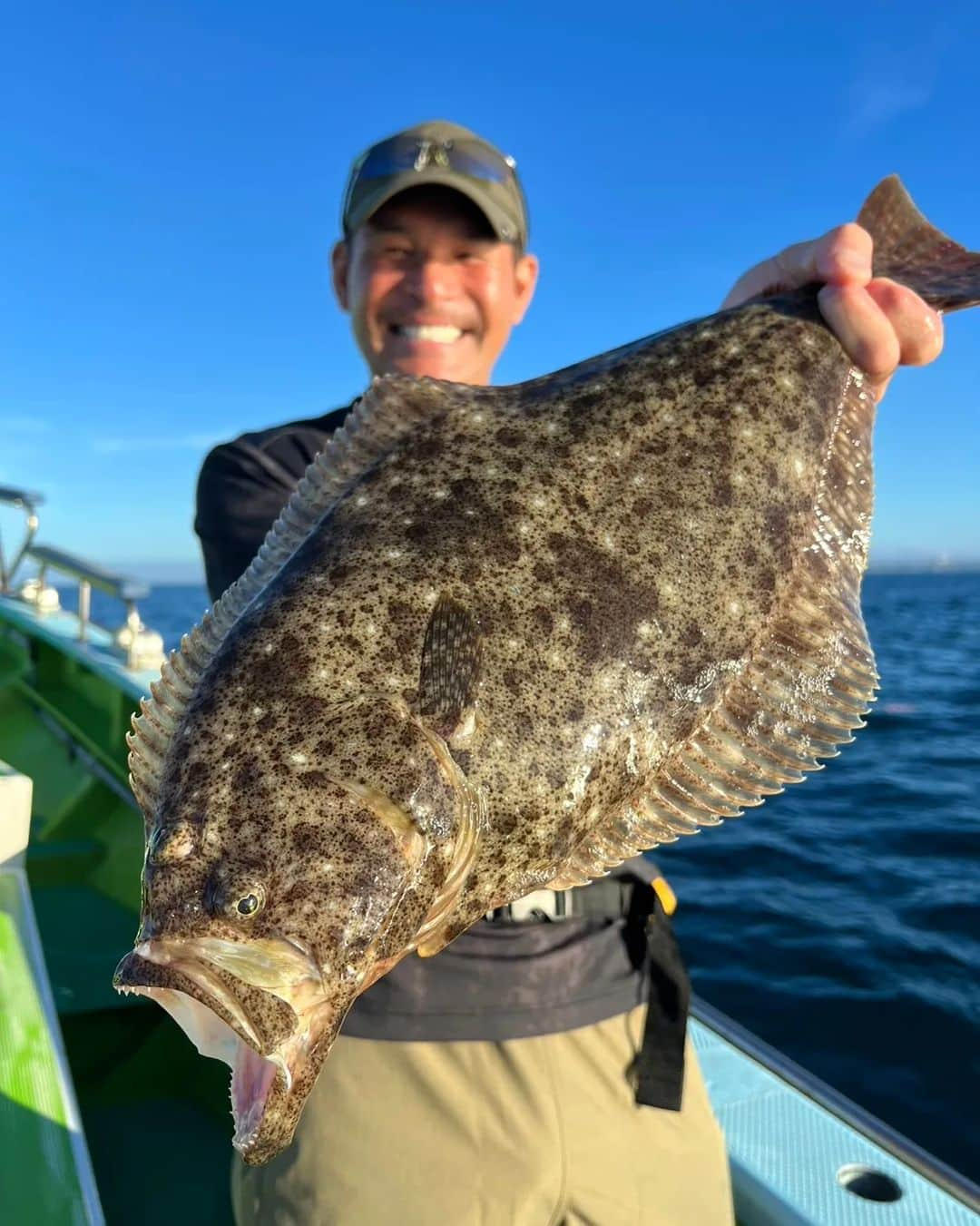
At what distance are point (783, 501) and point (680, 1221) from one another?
75.2 inches

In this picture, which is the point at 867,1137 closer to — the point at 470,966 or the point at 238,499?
the point at 470,966

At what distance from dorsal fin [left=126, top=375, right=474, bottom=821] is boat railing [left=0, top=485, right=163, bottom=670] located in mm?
3865

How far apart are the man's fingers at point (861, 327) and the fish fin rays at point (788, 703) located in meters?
0.06

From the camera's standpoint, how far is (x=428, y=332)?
3.18 meters

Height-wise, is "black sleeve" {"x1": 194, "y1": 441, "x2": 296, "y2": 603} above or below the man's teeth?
below

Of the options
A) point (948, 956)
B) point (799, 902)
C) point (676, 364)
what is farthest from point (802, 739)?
point (799, 902)

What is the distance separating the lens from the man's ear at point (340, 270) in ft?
11.1

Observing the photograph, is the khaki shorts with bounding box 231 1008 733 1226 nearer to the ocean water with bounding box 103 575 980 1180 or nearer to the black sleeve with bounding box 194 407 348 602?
the black sleeve with bounding box 194 407 348 602

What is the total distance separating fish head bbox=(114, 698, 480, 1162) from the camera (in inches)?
52.2

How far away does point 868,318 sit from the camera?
6.85ft

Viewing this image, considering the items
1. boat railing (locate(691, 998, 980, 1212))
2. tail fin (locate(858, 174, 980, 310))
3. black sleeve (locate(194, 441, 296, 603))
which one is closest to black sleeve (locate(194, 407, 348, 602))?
black sleeve (locate(194, 441, 296, 603))

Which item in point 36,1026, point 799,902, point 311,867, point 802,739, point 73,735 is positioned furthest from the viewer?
point 799,902

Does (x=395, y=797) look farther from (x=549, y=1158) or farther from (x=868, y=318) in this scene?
(x=868, y=318)

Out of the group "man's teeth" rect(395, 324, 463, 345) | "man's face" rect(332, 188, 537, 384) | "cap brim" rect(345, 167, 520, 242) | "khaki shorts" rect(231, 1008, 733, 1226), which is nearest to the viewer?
"khaki shorts" rect(231, 1008, 733, 1226)
